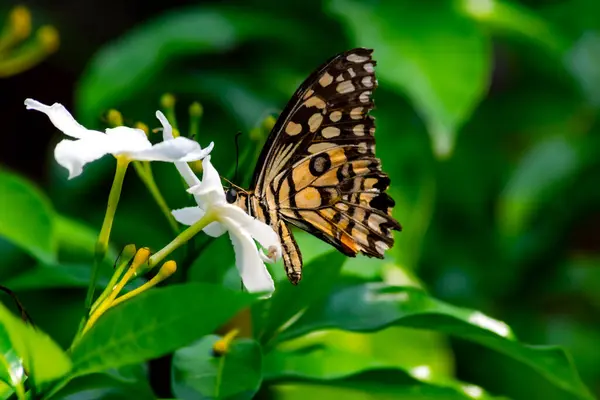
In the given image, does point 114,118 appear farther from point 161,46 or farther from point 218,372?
point 161,46

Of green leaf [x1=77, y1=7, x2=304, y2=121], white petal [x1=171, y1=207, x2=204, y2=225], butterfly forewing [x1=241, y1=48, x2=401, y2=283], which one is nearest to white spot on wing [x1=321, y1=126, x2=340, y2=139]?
butterfly forewing [x1=241, y1=48, x2=401, y2=283]

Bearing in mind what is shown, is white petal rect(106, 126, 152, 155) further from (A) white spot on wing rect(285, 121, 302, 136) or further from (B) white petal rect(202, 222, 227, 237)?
(A) white spot on wing rect(285, 121, 302, 136)

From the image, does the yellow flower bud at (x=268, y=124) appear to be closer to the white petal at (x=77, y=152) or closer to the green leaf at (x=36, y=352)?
the white petal at (x=77, y=152)

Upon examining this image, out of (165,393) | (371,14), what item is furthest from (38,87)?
(165,393)

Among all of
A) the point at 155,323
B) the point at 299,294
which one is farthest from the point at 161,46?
the point at 155,323

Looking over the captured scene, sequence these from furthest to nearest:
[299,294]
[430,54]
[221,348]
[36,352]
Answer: [430,54], [299,294], [221,348], [36,352]

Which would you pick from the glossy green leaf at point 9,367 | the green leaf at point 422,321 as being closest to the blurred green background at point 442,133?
the green leaf at point 422,321

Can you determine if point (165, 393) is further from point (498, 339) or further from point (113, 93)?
point (113, 93)
